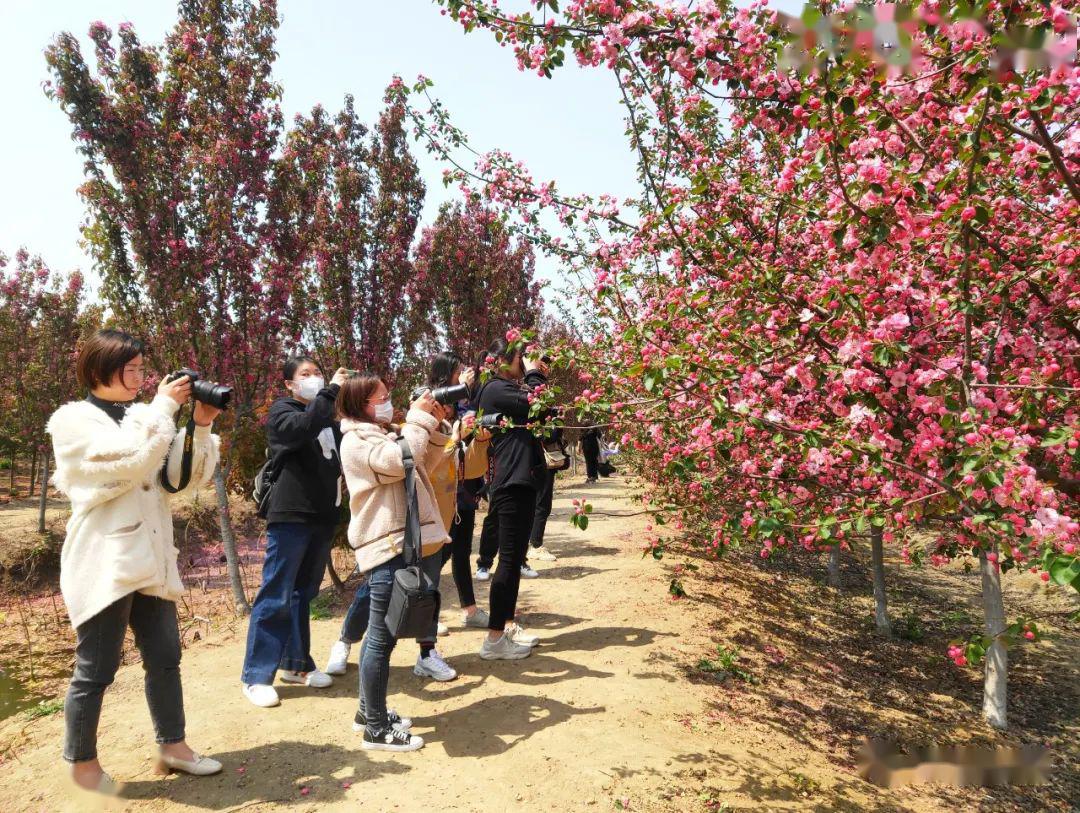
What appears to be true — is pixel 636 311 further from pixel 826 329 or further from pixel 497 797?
pixel 497 797

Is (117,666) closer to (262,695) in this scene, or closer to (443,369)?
(262,695)

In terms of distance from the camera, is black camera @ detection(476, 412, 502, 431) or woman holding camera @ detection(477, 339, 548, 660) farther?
woman holding camera @ detection(477, 339, 548, 660)

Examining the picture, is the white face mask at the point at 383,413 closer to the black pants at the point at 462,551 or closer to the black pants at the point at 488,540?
the black pants at the point at 462,551

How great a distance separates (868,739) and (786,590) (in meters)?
3.73

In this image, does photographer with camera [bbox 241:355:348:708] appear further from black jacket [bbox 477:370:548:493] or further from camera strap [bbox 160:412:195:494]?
black jacket [bbox 477:370:548:493]

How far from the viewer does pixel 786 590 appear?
822 cm

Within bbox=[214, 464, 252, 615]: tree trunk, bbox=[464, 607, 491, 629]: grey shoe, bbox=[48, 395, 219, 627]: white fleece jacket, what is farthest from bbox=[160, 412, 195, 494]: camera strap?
bbox=[214, 464, 252, 615]: tree trunk

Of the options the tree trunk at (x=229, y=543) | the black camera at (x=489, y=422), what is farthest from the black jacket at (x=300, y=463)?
the tree trunk at (x=229, y=543)

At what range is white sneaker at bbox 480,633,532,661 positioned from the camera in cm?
454

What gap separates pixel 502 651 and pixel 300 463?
193cm

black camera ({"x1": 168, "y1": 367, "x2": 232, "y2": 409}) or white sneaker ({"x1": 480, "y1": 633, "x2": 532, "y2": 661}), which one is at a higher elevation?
black camera ({"x1": 168, "y1": 367, "x2": 232, "y2": 409})

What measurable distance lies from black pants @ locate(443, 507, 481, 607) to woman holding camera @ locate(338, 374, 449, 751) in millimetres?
1534

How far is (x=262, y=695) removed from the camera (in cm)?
374

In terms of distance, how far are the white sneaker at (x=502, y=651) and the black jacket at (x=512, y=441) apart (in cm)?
109
